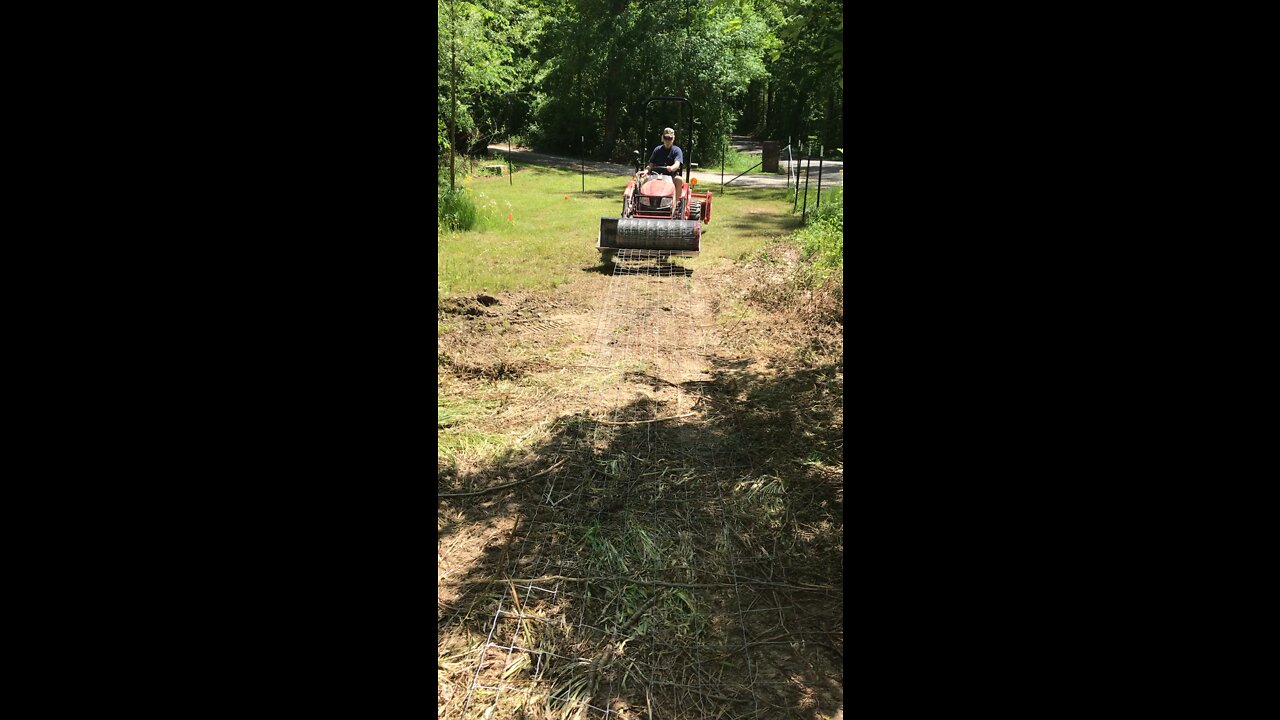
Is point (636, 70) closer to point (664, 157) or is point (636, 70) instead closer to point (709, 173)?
point (709, 173)

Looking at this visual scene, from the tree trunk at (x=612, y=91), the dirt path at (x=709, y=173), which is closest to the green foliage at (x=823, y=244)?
the dirt path at (x=709, y=173)

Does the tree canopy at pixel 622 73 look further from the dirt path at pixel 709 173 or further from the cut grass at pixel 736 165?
the dirt path at pixel 709 173

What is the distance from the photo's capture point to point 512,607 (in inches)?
134

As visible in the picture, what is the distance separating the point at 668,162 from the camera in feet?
39.1

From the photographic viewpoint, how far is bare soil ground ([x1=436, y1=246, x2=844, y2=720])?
9.86 ft

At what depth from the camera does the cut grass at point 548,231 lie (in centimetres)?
981

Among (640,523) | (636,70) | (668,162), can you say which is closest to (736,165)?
(636,70)

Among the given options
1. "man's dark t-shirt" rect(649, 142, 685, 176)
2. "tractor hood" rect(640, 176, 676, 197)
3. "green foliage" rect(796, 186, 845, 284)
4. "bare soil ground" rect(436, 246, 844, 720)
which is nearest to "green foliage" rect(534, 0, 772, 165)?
"green foliage" rect(796, 186, 845, 284)

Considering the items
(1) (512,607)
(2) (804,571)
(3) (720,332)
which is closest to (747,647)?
(2) (804,571)

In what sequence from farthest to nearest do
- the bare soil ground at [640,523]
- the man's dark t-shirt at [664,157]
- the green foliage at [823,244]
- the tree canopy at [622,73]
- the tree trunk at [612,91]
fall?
the tree trunk at [612,91] → the tree canopy at [622,73] → the man's dark t-shirt at [664,157] → the green foliage at [823,244] → the bare soil ground at [640,523]

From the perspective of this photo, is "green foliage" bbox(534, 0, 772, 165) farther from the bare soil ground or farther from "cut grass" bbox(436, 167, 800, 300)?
the bare soil ground

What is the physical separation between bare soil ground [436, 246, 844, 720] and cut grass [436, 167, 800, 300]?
208cm

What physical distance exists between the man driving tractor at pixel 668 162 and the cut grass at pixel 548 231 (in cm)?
108
